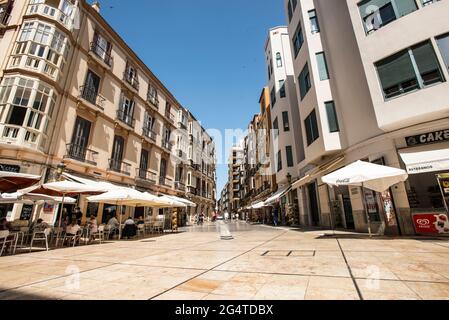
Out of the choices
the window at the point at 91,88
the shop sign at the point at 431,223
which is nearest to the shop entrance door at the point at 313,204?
the shop sign at the point at 431,223

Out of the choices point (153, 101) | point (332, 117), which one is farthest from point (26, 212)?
point (332, 117)

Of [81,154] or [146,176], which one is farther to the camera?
[146,176]

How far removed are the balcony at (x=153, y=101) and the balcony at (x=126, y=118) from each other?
10.5ft

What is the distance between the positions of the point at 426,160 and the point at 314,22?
38.3 feet

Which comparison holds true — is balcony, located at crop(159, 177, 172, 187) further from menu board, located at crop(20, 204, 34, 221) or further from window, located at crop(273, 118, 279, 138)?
window, located at crop(273, 118, 279, 138)

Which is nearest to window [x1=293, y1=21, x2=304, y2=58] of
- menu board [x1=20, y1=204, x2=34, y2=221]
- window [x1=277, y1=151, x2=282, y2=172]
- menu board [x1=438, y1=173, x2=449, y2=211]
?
window [x1=277, y1=151, x2=282, y2=172]

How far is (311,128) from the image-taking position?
14.7 meters

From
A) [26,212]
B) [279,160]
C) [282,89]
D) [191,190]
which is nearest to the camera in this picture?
[26,212]

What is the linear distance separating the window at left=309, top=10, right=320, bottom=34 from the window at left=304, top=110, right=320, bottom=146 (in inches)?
222

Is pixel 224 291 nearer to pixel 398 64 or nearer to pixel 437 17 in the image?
pixel 398 64

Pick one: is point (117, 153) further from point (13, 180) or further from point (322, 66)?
point (322, 66)

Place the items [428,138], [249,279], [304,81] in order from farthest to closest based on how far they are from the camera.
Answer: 1. [304,81]
2. [428,138]
3. [249,279]

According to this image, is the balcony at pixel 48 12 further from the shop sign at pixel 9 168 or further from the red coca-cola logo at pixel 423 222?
the red coca-cola logo at pixel 423 222
